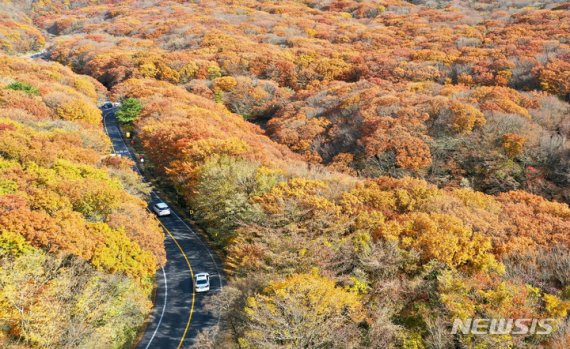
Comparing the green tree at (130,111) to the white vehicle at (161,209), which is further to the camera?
the green tree at (130,111)

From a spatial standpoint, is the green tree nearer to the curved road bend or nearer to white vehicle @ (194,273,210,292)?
the curved road bend

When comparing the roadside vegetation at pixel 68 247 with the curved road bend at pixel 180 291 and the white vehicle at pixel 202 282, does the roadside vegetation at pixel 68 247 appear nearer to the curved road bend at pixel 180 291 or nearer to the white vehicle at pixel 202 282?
the curved road bend at pixel 180 291

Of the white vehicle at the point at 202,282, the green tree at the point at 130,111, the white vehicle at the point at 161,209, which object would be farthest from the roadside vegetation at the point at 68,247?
the green tree at the point at 130,111

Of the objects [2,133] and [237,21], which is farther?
[237,21]

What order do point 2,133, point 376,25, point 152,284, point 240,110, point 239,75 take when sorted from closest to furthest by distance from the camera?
point 152,284, point 2,133, point 240,110, point 239,75, point 376,25

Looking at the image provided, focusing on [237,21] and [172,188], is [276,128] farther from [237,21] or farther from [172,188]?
[237,21]

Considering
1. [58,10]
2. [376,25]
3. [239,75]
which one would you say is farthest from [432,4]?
[58,10]

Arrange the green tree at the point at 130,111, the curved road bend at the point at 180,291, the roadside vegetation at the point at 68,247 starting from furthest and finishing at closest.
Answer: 1. the green tree at the point at 130,111
2. the curved road bend at the point at 180,291
3. the roadside vegetation at the point at 68,247
